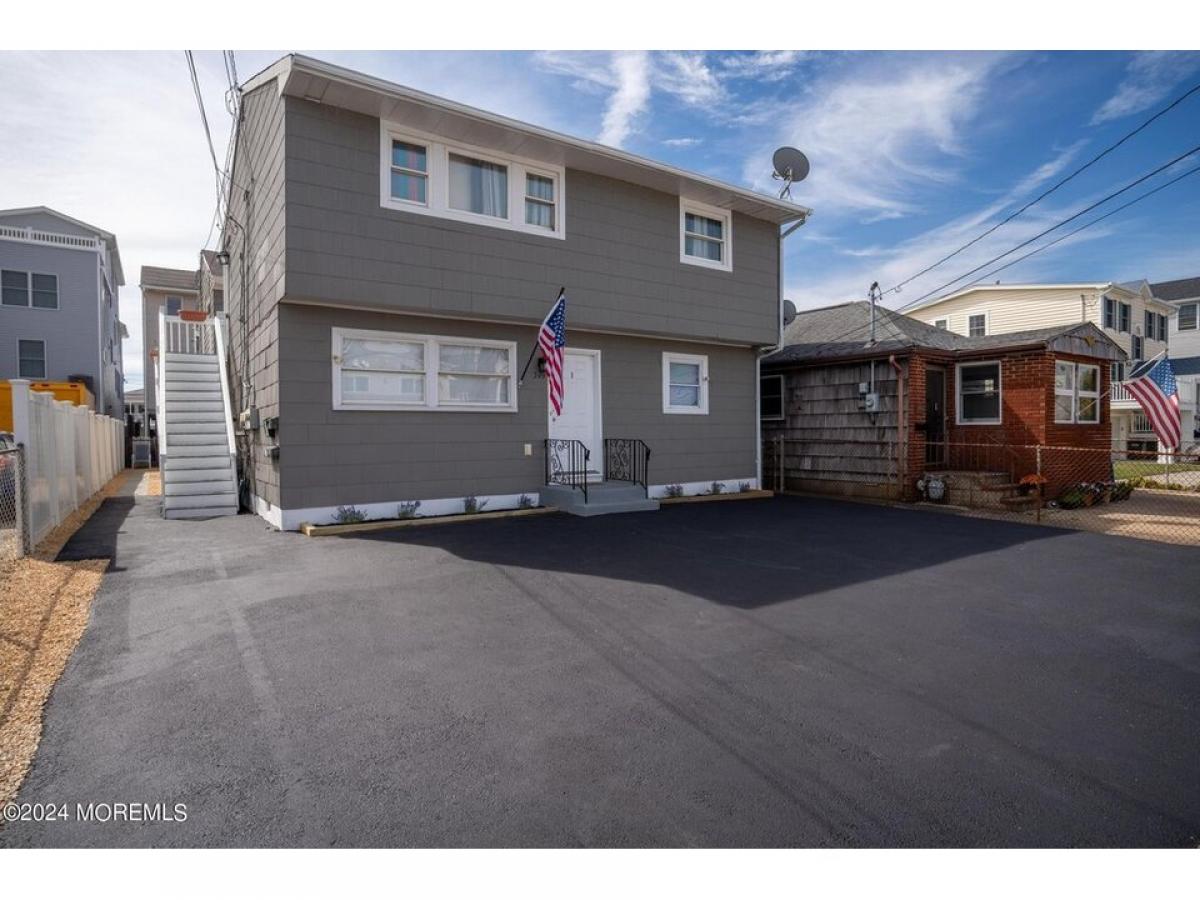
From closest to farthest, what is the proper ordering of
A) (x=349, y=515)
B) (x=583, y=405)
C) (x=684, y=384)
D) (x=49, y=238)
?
(x=349, y=515)
(x=583, y=405)
(x=684, y=384)
(x=49, y=238)

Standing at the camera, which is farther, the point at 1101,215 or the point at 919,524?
the point at 1101,215

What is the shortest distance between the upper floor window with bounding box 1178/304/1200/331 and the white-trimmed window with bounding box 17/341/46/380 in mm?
47102

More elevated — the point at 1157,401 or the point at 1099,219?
the point at 1099,219

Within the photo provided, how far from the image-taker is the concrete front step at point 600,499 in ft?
30.2

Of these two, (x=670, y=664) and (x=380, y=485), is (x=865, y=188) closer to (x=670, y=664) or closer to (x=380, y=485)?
(x=380, y=485)

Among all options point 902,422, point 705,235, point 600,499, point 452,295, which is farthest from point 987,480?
point 452,295

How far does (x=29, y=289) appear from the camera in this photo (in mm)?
20844

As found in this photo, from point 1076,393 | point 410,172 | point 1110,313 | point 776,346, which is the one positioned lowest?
point 1076,393

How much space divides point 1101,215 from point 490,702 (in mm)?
16106

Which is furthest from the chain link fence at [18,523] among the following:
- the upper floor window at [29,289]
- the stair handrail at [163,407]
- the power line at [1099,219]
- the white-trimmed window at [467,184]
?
the upper floor window at [29,289]

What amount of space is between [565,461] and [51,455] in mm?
6785

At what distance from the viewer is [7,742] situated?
280 cm

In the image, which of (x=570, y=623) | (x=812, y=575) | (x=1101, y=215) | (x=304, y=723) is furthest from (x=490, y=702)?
(x=1101, y=215)

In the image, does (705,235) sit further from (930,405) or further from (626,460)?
(930,405)
